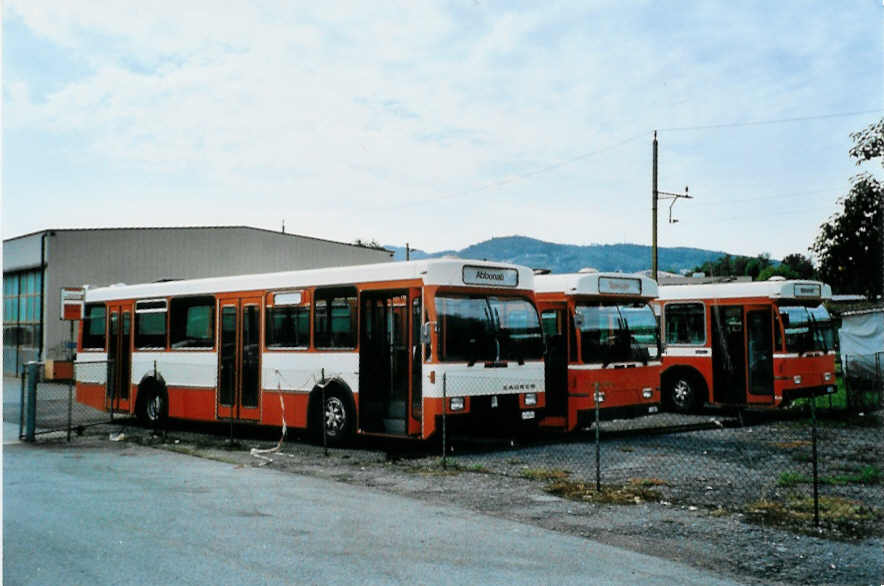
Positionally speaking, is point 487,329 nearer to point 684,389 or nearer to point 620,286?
point 620,286

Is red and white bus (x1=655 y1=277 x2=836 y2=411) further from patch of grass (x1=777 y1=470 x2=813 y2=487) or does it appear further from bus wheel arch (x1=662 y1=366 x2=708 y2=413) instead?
patch of grass (x1=777 y1=470 x2=813 y2=487)

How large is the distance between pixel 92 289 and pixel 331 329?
8939 millimetres

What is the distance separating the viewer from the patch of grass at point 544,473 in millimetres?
11180

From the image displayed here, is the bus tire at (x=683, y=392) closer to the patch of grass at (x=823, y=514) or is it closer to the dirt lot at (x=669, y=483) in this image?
the dirt lot at (x=669, y=483)

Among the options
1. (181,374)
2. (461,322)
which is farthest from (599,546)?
(181,374)

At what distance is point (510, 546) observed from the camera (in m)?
7.36

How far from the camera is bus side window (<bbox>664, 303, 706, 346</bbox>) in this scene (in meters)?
19.6

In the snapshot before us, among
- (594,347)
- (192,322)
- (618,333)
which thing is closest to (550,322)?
(594,347)

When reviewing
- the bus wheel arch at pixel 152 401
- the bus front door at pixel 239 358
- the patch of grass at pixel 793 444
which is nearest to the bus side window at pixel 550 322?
the patch of grass at pixel 793 444

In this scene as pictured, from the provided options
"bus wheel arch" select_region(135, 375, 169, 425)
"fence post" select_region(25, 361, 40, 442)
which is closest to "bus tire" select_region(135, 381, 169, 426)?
"bus wheel arch" select_region(135, 375, 169, 425)

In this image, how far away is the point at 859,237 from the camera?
51.4ft

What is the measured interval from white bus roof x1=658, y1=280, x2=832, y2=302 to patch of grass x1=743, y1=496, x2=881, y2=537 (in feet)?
30.7

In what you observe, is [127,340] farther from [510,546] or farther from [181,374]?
[510,546]

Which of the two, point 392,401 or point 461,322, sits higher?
point 461,322
